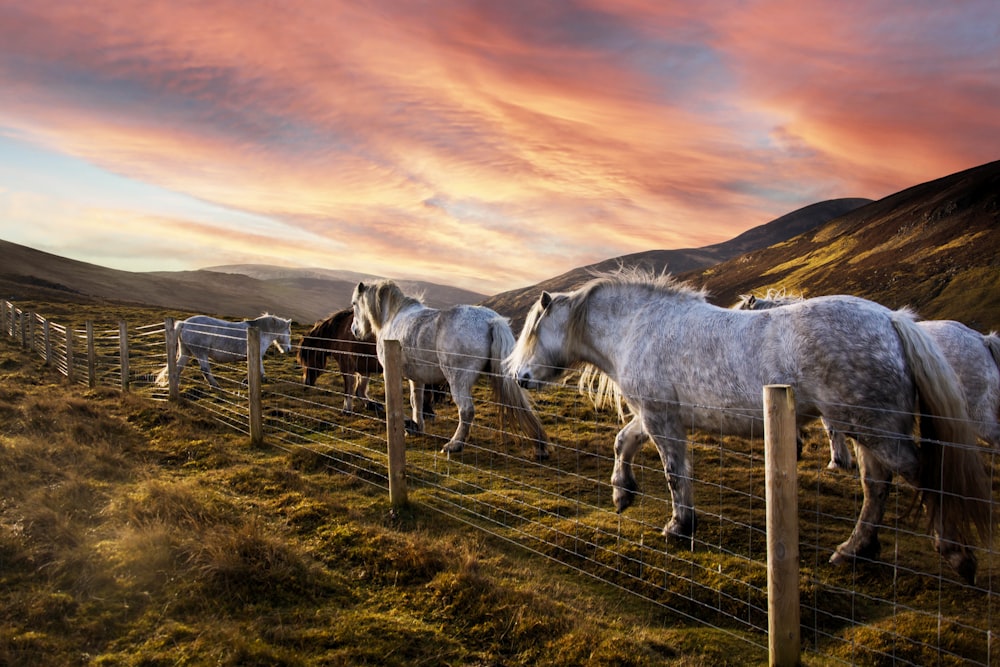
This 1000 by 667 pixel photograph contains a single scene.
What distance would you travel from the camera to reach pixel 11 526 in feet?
13.4

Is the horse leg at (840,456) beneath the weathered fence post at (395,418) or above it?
beneath

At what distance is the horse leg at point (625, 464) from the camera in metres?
5.35

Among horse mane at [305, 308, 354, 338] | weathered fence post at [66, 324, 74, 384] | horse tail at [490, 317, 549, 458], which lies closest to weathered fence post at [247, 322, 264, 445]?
horse tail at [490, 317, 549, 458]

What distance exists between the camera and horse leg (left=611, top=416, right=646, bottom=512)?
5352 mm

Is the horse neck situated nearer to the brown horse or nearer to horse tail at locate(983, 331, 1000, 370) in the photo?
horse tail at locate(983, 331, 1000, 370)

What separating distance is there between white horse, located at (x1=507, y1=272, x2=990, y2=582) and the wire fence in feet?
0.87

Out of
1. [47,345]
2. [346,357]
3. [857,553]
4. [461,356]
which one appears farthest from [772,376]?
[47,345]

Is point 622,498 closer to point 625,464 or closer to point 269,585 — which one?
point 625,464

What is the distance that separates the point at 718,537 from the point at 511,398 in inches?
118

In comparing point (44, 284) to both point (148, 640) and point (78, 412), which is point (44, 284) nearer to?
point (78, 412)

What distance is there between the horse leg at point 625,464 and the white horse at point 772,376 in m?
0.01

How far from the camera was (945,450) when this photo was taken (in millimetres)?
3574

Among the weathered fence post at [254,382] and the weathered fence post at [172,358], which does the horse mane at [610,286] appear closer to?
the weathered fence post at [254,382]

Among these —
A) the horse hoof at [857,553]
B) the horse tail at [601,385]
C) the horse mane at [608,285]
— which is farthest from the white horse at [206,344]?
the horse hoof at [857,553]
